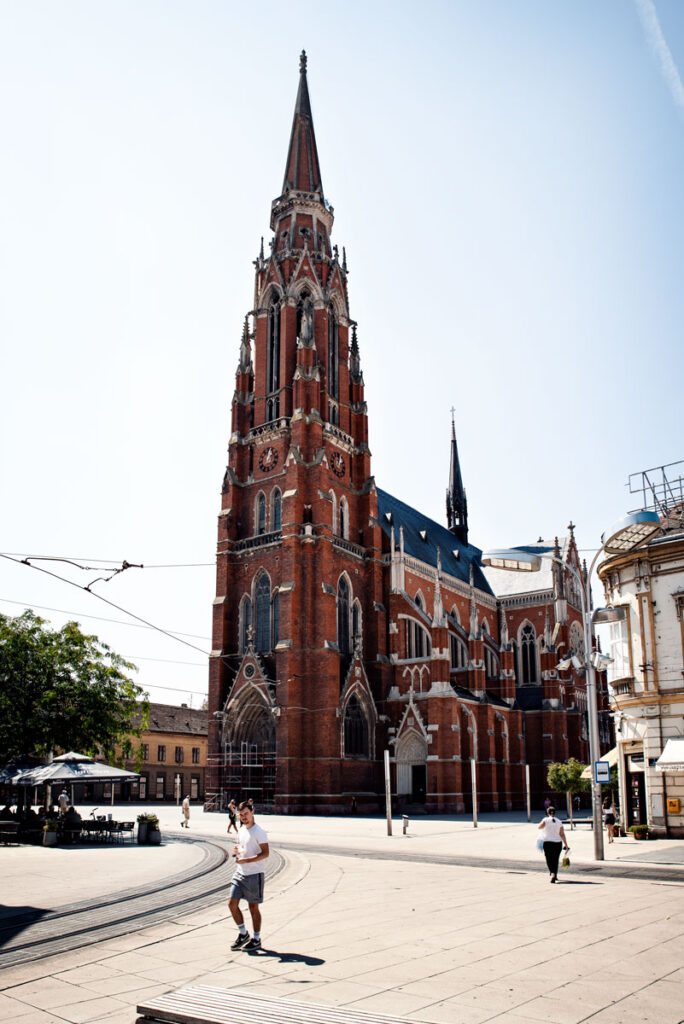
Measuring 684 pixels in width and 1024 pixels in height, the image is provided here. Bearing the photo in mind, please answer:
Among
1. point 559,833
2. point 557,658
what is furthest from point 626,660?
point 557,658

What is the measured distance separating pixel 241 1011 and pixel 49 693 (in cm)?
2822

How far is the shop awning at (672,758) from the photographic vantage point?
2523 cm

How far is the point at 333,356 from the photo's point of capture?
5841 cm

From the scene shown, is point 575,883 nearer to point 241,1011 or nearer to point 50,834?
point 241,1011

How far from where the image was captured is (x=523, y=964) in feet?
28.9

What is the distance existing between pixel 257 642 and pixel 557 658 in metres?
23.3

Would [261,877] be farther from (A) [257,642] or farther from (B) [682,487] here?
(A) [257,642]

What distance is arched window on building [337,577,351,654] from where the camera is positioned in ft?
168

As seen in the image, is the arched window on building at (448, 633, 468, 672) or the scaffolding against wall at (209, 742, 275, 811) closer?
the scaffolding against wall at (209, 742, 275, 811)

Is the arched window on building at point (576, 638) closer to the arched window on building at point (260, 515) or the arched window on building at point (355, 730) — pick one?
the arched window on building at point (355, 730)

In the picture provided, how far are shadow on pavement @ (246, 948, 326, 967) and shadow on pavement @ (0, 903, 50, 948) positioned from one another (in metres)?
3.31

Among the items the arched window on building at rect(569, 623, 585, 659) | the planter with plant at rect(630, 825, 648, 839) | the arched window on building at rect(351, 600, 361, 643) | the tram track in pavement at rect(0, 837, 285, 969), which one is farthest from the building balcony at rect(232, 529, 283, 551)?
the tram track in pavement at rect(0, 837, 285, 969)

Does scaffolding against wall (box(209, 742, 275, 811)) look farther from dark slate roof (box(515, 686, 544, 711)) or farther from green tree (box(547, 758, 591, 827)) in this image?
dark slate roof (box(515, 686, 544, 711))

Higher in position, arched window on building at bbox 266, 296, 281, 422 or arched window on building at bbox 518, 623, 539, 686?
arched window on building at bbox 266, 296, 281, 422
